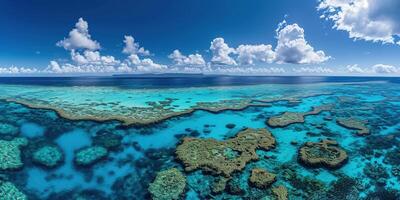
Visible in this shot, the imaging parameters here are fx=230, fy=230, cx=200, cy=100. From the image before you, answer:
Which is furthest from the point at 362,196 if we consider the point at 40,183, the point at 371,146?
the point at 40,183

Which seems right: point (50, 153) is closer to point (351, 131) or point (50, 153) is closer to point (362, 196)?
point (362, 196)

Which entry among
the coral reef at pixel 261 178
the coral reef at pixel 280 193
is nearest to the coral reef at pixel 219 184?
the coral reef at pixel 261 178

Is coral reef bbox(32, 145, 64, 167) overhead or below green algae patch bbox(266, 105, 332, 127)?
below

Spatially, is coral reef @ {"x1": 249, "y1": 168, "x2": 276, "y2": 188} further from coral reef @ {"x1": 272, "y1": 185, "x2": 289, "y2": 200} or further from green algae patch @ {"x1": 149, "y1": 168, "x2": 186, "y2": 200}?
green algae patch @ {"x1": 149, "y1": 168, "x2": 186, "y2": 200}

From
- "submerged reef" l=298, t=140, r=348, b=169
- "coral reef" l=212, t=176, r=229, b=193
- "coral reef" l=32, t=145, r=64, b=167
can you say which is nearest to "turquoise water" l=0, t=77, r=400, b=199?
"coral reef" l=212, t=176, r=229, b=193

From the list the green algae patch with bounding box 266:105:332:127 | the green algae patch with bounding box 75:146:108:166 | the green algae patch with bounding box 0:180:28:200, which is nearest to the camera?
the green algae patch with bounding box 0:180:28:200

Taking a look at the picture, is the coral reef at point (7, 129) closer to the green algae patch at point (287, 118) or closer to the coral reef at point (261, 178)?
the coral reef at point (261, 178)

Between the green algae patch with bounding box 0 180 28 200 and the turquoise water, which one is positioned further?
the turquoise water
